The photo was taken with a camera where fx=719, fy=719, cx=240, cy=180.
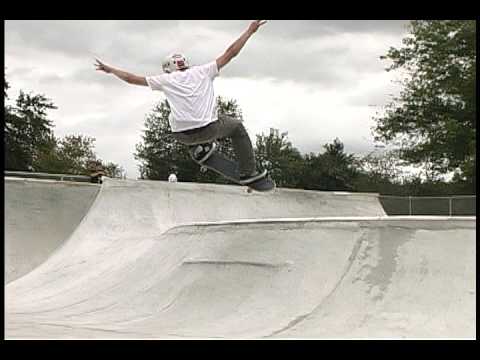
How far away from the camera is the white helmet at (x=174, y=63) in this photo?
7154mm

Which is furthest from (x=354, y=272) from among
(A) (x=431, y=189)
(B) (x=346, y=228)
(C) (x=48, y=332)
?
(A) (x=431, y=189)

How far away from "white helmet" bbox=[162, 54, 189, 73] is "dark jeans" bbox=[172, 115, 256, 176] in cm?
64

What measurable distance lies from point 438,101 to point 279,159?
1961cm

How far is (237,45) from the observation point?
687 cm

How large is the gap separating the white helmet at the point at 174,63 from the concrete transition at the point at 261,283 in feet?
7.52

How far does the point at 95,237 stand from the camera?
12328mm

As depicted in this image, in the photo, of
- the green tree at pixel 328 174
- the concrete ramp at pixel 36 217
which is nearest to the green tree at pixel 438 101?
the green tree at pixel 328 174

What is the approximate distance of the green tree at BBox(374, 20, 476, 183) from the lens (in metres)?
32.6

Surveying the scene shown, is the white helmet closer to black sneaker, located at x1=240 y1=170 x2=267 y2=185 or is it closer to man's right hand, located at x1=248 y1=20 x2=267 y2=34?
man's right hand, located at x1=248 y1=20 x2=267 y2=34

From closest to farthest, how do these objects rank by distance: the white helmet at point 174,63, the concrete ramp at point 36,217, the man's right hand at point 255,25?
1. the man's right hand at point 255,25
2. the white helmet at point 174,63
3. the concrete ramp at point 36,217

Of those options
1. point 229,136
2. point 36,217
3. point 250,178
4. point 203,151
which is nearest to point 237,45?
point 229,136

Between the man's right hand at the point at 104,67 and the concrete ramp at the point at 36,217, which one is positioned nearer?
the man's right hand at the point at 104,67

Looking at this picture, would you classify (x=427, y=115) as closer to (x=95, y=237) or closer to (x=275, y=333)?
(x=95, y=237)

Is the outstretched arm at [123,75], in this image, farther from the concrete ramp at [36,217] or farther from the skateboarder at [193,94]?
the concrete ramp at [36,217]
